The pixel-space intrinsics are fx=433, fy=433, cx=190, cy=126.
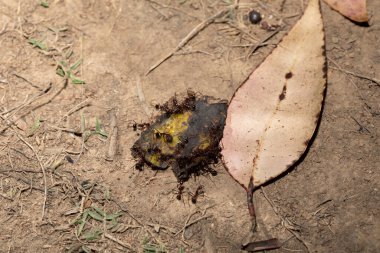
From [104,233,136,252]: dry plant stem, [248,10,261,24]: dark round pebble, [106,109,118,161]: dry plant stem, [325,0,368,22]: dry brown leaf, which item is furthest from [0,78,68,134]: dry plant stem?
[325,0,368,22]: dry brown leaf

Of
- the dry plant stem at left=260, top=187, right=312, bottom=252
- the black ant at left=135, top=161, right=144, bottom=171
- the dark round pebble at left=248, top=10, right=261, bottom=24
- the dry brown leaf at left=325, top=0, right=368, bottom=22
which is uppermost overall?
the dry brown leaf at left=325, top=0, right=368, bottom=22

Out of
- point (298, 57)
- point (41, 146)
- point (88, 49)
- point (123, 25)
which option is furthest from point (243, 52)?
point (41, 146)

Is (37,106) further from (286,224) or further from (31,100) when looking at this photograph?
(286,224)

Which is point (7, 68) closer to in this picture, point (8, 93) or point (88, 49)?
point (8, 93)

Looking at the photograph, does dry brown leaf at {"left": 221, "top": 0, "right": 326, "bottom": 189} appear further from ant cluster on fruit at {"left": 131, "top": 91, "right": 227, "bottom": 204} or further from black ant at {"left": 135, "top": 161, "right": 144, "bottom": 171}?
black ant at {"left": 135, "top": 161, "right": 144, "bottom": 171}

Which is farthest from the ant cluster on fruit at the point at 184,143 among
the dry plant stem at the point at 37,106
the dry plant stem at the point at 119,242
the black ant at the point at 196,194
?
the dry plant stem at the point at 37,106

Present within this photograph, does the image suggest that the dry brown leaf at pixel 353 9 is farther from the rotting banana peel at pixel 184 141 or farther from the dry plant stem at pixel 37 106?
the dry plant stem at pixel 37 106
